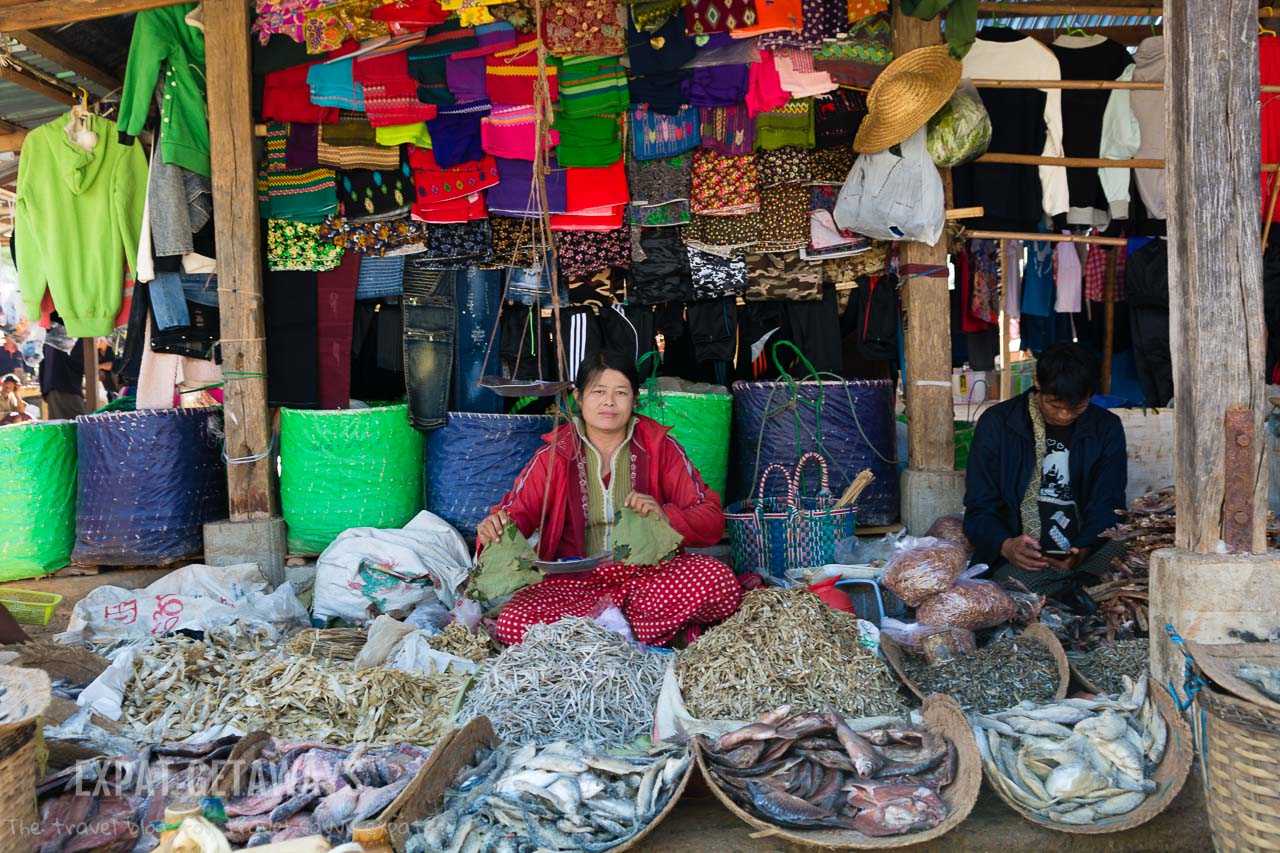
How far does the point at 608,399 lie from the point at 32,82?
13.2ft

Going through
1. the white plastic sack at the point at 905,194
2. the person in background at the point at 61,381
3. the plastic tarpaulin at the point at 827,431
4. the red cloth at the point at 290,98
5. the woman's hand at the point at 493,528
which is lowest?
the woman's hand at the point at 493,528

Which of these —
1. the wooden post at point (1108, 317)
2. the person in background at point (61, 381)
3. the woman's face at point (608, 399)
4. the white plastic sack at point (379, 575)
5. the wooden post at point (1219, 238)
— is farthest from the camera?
the person in background at point (61, 381)

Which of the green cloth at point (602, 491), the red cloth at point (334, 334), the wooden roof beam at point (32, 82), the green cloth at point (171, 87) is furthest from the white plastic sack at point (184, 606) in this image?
the wooden roof beam at point (32, 82)

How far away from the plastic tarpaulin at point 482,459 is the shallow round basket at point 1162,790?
2.91 meters

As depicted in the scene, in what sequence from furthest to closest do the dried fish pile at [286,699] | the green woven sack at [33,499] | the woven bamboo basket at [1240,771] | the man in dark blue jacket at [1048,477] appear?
the green woven sack at [33,499] → the man in dark blue jacket at [1048,477] → the dried fish pile at [286,699] → the woven bamboo basket at [1240,771]

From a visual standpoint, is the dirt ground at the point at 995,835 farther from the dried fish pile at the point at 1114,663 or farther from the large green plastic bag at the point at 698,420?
the large green plastic bag at the point at 698,420

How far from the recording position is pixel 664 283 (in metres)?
5.21

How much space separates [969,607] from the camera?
11.8 ft

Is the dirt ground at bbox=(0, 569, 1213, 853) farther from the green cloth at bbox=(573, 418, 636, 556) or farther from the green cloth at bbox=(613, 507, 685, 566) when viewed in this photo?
the green cloth at bbox=(573, 418, 636, 556)

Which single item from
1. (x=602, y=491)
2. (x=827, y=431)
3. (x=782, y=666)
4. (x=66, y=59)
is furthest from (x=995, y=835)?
(x=66, y=59)

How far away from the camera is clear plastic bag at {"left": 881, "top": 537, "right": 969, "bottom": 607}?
146 inches

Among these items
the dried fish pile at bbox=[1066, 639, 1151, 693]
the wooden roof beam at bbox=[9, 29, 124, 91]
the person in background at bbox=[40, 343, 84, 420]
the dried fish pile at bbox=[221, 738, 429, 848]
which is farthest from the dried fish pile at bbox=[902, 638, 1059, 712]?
the person in background at bbox=[40, 343, 84, 420]

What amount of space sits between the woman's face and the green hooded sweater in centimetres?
271

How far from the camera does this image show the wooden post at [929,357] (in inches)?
189
